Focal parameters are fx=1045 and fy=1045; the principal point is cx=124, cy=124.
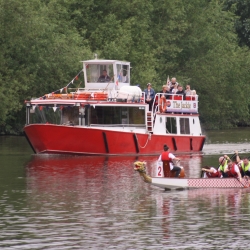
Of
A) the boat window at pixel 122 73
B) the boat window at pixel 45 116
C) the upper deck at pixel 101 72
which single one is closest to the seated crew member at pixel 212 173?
the boat window at pixel 45 116

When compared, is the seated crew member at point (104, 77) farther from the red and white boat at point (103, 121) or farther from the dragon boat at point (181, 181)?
the dragon boat at point (181, 181)

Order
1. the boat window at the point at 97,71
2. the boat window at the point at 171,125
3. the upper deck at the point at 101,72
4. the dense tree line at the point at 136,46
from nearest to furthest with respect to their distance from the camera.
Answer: the boat window at the point at 171,125
the upper deck at the point at 101,72
the boat window at the point at 97,71
the dense tree line at the point at 136,46

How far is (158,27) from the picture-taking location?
314 feet

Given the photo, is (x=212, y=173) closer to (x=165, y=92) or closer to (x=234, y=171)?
(x=234, y=171)

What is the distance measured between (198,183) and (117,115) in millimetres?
17892

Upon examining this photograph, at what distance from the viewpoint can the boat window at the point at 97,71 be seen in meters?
59.7

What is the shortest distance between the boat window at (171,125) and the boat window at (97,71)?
4.06 metres

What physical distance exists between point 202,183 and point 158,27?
189 feet

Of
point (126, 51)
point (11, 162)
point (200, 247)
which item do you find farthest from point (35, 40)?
point (200, 247)

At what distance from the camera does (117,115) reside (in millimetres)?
56375

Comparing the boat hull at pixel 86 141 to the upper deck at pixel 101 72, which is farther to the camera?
the upper deck at pixel 101 72

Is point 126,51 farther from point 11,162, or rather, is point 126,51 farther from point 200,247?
point 200,247

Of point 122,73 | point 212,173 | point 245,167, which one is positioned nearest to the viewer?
point 212,173

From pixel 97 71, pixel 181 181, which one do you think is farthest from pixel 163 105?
pixel 181 181
